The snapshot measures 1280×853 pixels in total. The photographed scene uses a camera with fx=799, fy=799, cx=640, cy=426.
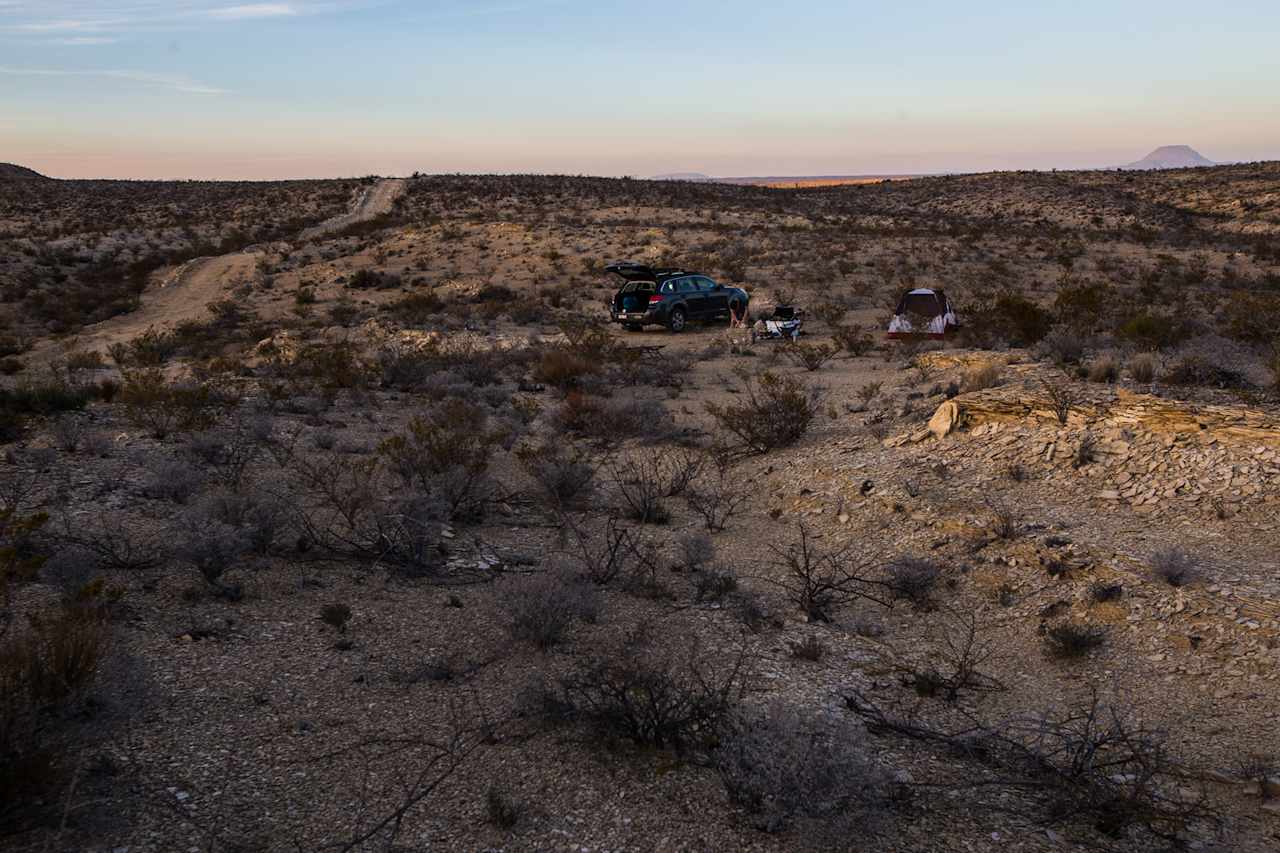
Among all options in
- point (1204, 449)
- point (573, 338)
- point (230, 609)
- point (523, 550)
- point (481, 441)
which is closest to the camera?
point (230, 609)

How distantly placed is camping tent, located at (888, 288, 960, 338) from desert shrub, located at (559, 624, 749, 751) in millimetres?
15412

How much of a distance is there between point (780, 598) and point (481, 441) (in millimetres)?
4581

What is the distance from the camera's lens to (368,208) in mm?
54500

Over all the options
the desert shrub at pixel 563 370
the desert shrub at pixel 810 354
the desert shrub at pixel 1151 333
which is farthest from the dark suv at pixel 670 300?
the desert shrub at pixel 1151 333

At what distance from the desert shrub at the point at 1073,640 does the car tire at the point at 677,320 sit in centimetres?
1645

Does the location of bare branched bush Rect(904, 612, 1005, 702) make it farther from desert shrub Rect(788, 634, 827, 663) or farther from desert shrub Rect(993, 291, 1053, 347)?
desert shrub Rect(993, 291, 1053, 347)

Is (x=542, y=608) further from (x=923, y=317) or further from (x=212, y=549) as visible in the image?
(x=923, y=317)

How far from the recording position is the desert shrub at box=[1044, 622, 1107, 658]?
19.1 ft

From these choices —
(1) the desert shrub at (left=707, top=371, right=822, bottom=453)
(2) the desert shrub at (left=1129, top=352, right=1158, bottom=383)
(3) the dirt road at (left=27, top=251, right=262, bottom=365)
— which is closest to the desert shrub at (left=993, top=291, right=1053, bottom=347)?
(2) the desert shrub at (left=1129, top=352, right=1158, bottom=383)

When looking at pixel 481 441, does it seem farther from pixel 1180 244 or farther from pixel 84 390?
pixel 1180 244

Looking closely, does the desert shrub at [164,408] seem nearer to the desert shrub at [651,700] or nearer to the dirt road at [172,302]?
the desert shrub at [651,700]

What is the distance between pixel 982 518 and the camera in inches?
314

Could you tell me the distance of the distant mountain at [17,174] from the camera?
7740cm

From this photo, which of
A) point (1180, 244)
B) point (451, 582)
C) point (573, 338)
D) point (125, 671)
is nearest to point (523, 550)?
point (451, 582)
